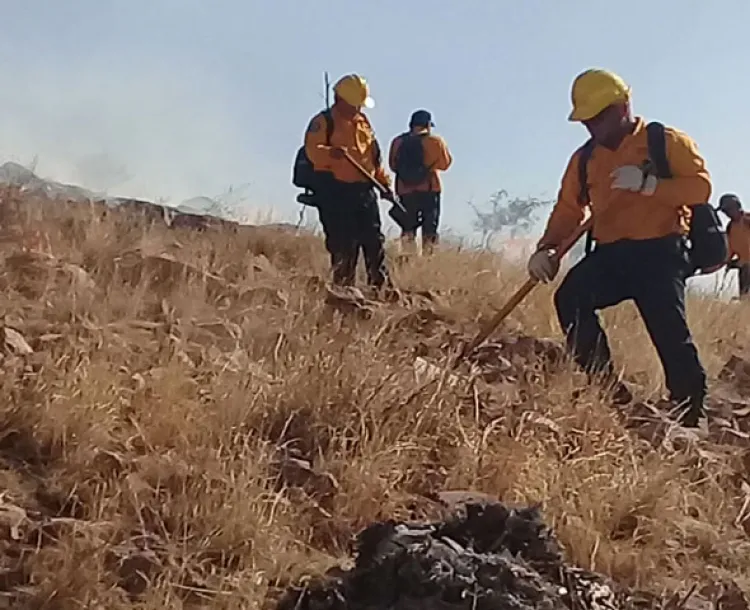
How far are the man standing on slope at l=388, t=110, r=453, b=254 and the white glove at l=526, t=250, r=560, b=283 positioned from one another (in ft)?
15.7

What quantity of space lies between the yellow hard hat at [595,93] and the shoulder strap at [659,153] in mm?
243

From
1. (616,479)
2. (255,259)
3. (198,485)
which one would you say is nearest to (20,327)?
(198,485)

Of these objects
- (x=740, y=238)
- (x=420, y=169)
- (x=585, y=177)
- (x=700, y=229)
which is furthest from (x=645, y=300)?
(x=740, y=238)

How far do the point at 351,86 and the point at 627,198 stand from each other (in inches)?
114

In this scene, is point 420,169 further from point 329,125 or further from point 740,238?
point 740,238

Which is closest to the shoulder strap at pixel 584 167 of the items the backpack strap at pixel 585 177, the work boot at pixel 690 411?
the backpack strap at pixel 585 177

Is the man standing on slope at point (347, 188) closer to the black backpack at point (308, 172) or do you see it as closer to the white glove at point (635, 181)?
the black backpack at point (308, 172)

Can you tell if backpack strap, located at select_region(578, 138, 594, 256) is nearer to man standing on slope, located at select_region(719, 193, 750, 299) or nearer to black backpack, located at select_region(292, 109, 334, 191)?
black backpack, located at select_region(292, 109, 334, 191)

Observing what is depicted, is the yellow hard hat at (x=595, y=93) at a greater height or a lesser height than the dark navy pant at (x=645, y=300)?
greater

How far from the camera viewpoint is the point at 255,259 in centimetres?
779

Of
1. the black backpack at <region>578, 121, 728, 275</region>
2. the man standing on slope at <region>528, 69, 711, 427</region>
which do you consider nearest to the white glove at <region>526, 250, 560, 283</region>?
the man standing on slope at <region>528, 69, 711, 427</region>

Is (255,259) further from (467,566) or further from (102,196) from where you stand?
(467,566)

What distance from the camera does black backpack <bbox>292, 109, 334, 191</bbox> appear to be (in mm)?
7562

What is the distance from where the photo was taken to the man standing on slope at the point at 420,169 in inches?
407
